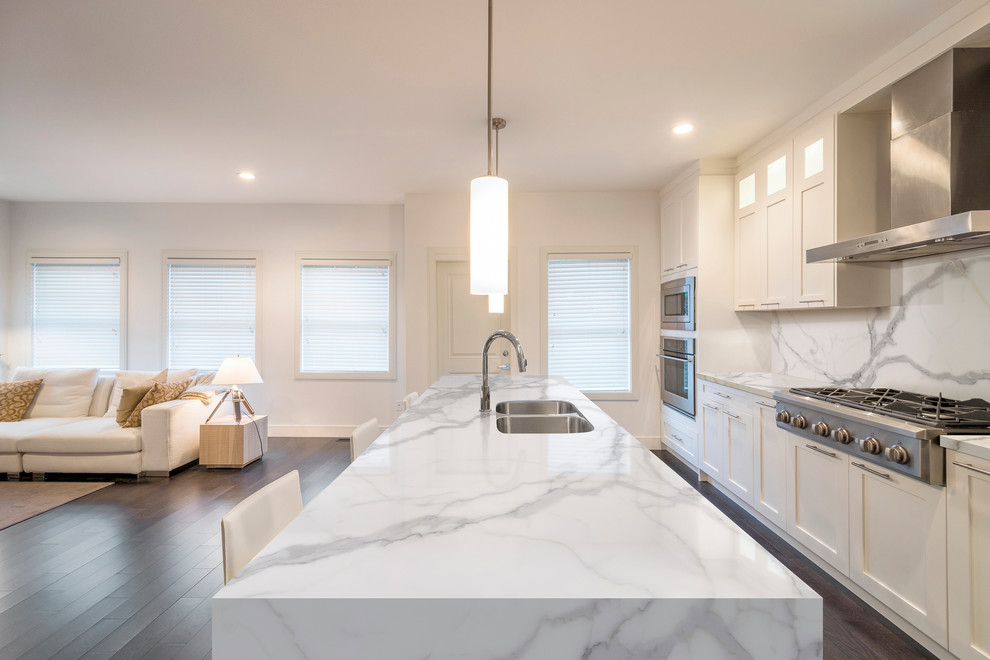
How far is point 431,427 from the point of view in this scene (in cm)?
180

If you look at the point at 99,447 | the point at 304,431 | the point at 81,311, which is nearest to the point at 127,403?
the point at 99,447

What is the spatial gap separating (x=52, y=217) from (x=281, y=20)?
5.07 metres

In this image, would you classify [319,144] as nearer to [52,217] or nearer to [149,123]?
[149,123]

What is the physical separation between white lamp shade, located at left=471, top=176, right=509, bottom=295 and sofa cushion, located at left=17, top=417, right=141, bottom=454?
12.2ft

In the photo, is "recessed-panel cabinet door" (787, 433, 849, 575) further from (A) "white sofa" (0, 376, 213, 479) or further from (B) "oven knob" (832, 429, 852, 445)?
(A) "white sofa" (0, 376, 213, 479)

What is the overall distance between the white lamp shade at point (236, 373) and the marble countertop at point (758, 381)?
150 inches

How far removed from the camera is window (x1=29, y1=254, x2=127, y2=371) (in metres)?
5.38

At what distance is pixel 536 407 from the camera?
2.40 meters

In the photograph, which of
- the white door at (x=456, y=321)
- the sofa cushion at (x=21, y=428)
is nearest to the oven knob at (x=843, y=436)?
the white door at (x=456, y=321)

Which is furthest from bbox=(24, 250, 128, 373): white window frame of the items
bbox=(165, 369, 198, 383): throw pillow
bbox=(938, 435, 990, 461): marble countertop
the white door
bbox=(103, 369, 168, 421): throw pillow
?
bbox=(938, 435, 990, 461): marble countertop

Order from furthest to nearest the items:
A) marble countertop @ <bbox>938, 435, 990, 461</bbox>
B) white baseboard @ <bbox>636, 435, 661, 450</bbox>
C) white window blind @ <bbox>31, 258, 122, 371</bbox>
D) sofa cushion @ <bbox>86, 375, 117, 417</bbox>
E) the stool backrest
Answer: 1. white window blind @ <bbox>31, 258, 122, 371</bbox>
2. white baseboard @ <bbox>636, 435, 661, 450</bbox>
3. sofa cushion @ <bbox>86, 375, 117, 417</bbox>
4. marble countertop @ <bbox>938, 435, 990, 461</bbox>
5. the stool backrest

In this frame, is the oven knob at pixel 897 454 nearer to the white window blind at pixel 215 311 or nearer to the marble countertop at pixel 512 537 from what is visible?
the marble countertop at pixel 512 537

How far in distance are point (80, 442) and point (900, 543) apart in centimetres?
525

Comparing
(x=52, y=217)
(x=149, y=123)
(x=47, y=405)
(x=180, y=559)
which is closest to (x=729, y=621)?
(x=180, y=559)
